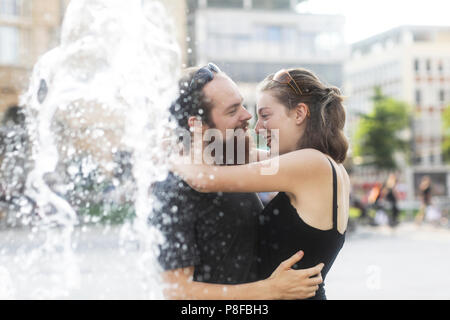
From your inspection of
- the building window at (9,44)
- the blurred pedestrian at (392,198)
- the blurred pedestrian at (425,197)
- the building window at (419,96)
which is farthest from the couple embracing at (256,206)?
the building window at (419,96)

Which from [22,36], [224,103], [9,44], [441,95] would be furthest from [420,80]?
[224,103]

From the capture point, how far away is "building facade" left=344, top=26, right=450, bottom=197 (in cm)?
5400

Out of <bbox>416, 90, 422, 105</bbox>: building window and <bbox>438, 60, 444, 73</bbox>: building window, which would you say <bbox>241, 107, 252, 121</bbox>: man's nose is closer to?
<bbox>416, 90, 422, 105</bbox>: building window

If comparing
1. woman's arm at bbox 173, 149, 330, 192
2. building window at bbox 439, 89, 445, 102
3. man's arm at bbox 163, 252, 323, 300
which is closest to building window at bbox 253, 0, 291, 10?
building window at bbox 439, 89, 445, 102

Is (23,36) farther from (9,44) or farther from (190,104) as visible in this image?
(190,104)

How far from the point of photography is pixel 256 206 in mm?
2311

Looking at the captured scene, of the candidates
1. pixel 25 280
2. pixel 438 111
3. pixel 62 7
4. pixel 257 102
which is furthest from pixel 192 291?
pixel 438 111

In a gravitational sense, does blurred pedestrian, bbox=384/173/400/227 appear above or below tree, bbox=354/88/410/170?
below

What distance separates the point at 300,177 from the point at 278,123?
289 millimetres

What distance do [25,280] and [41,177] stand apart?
2442mm

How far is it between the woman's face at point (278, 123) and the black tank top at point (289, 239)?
0.67 ft

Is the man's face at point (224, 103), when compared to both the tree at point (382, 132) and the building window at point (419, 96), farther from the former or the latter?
the building window at point (419, 96)

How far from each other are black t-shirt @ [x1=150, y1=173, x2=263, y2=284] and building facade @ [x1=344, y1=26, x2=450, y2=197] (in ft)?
168

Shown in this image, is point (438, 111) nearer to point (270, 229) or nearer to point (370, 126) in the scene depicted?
point (370, 126)
